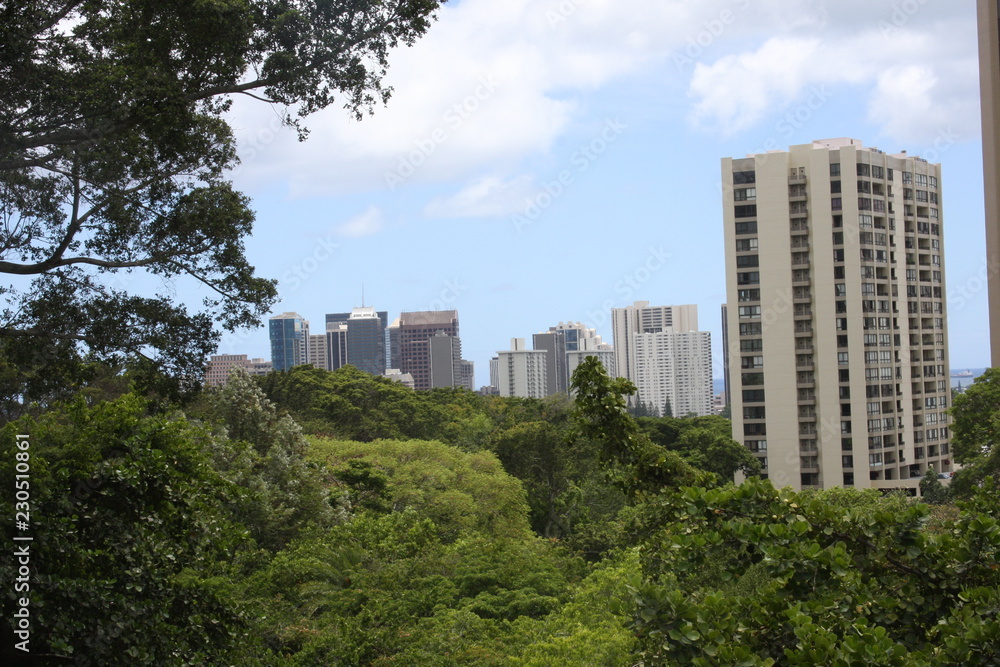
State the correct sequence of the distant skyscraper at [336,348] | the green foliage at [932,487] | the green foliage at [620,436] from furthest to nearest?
the distant skyscraper at [336,348] → the green foliage at [932,487] → the green foliage at [620,436]

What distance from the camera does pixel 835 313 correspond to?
38656 mm

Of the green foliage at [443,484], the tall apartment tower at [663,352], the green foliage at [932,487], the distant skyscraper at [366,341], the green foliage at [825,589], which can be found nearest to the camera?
the green foliage at [825,589]

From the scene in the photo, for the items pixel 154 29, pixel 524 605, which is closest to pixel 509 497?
pixel 524 605

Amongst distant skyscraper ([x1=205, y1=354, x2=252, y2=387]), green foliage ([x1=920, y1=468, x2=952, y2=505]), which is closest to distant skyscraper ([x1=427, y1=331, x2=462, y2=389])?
distant skyscraper ([x1=205, y1=354, x2=252, y2=387])

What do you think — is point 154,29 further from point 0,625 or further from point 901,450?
point 901,450

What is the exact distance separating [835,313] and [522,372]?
170ft

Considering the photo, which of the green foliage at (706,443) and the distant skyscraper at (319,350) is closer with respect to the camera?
the green foliage at (706,443)

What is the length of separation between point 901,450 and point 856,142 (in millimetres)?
14898

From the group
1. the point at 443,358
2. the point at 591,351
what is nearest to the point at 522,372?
the point at 443,358

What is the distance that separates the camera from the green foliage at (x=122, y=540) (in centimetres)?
546

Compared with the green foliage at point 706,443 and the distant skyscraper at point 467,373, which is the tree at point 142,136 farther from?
the distant skyscraper at point 467,373

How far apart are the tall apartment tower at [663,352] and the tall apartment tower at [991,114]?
277ft

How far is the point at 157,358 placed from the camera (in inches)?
300

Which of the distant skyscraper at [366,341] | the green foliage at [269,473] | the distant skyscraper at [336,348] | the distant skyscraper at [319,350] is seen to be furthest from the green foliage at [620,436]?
the distant skyscraper at [366,341]
